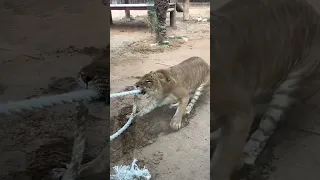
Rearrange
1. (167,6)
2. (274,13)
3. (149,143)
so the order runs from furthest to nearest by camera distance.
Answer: (167,6)
(149,143)
(274,13)

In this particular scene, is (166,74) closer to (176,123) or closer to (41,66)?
(176,123)

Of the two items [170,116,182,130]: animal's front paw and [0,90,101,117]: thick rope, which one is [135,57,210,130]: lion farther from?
[0,90,101,117]: thick rope

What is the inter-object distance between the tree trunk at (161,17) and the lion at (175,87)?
0.10 m

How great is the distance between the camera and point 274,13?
1.63 ft

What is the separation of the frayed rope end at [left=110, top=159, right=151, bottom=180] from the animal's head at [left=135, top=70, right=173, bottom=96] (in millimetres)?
224

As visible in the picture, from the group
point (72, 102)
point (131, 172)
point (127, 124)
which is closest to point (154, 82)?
point (127, 124)

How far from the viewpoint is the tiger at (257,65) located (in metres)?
0.50

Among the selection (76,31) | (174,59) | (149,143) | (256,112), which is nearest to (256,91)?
(256,112)

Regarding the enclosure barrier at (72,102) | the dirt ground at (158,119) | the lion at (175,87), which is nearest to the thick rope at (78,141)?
the enclosure barrier at (72,102)

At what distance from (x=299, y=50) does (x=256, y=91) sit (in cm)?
9

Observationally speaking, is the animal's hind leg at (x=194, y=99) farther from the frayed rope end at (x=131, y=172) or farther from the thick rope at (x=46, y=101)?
the thick rope at (x=46, y=101)

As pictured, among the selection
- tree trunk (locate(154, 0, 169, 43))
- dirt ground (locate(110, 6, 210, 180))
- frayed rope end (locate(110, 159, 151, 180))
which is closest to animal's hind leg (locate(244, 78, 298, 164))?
dirt ground (locate(110, 6, 210, 180))

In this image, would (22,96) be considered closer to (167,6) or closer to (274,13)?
(274,13)

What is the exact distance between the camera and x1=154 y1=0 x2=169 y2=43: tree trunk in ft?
3.11
